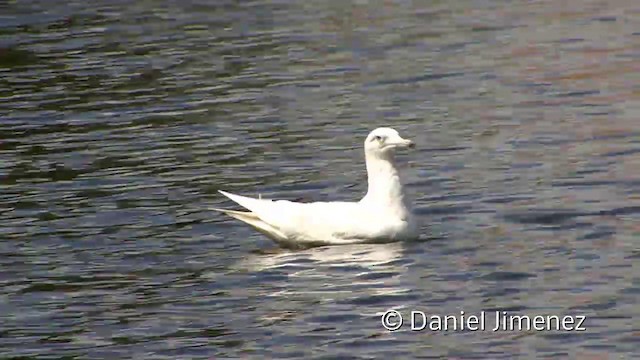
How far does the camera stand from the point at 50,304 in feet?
52.2

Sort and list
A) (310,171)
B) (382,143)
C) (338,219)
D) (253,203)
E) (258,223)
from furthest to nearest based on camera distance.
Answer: (310,171) < (382,143) < (253,203) < (258,223) < (338,219)

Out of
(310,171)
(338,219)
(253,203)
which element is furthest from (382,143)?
(310,171)

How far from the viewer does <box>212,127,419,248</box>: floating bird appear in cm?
1745

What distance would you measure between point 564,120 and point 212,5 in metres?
14.0

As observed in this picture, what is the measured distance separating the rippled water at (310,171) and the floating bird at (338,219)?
0.68 ft

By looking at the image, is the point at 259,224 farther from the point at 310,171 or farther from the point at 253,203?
the point at 310,171

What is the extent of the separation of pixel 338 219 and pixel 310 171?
12.1 ft

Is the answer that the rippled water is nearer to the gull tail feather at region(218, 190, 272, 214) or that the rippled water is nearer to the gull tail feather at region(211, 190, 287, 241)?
the gull tail feather at region(211, 190, 287, 241)

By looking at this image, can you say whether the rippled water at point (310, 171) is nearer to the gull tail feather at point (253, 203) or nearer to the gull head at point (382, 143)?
the gull tail feather at point (253, 203)

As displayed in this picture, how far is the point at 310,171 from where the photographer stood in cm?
2109

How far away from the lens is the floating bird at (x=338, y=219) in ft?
57.3

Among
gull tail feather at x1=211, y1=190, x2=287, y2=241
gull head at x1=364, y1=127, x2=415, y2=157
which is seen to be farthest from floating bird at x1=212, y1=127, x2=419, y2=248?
gull head at x1=364, y1=127, x2=415, y2=157

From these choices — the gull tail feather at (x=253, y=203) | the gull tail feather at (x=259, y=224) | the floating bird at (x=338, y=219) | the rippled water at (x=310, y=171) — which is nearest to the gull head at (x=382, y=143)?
the floating bird at (x=338, y=219)

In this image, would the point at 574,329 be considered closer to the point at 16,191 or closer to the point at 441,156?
the point at 441,156
